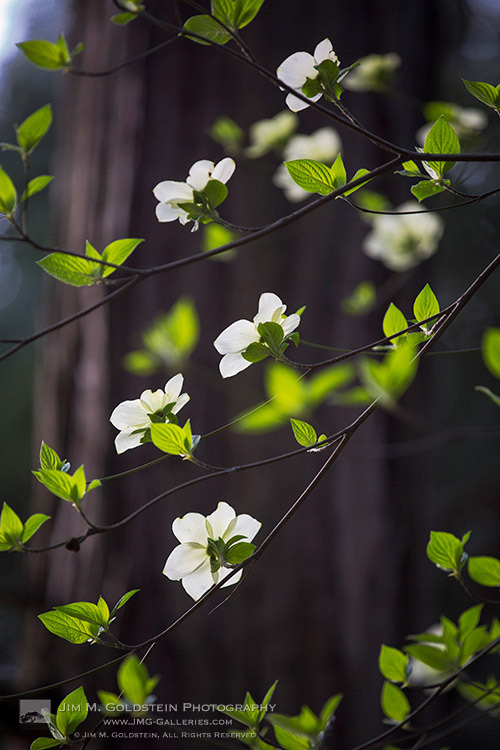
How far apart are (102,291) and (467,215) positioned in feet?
3.90

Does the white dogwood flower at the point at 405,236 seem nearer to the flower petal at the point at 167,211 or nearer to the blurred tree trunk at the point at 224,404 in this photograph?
the blurred tree trunk at the point at 224,404

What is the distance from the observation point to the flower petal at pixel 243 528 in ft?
0.97

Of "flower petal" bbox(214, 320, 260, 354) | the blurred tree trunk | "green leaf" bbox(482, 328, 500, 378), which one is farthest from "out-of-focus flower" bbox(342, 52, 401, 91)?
"green leaf" bbox(482, 328, 500, 378)

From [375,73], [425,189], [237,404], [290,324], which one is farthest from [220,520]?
[375,73]

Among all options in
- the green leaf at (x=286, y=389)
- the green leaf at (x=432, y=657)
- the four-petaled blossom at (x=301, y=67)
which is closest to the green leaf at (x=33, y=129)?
the four-petaled blossom at (x=301, y=67)

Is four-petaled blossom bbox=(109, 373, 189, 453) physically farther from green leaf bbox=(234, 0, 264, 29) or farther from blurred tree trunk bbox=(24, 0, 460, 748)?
blurred tree trunk bbox=(24, 0, 460, 748)

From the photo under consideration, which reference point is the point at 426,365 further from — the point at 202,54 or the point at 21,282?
the point at 21,282

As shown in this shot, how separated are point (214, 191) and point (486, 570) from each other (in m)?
0.29

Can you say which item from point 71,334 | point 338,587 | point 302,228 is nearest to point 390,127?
point 302,228

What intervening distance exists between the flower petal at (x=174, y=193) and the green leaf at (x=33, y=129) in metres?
0.07

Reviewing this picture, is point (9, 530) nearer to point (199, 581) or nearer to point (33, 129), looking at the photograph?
point (199, 581)

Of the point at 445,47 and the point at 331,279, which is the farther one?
the point at 445,47

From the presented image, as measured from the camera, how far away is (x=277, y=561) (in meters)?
0.80

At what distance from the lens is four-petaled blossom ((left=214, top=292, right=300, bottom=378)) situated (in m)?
0.29
